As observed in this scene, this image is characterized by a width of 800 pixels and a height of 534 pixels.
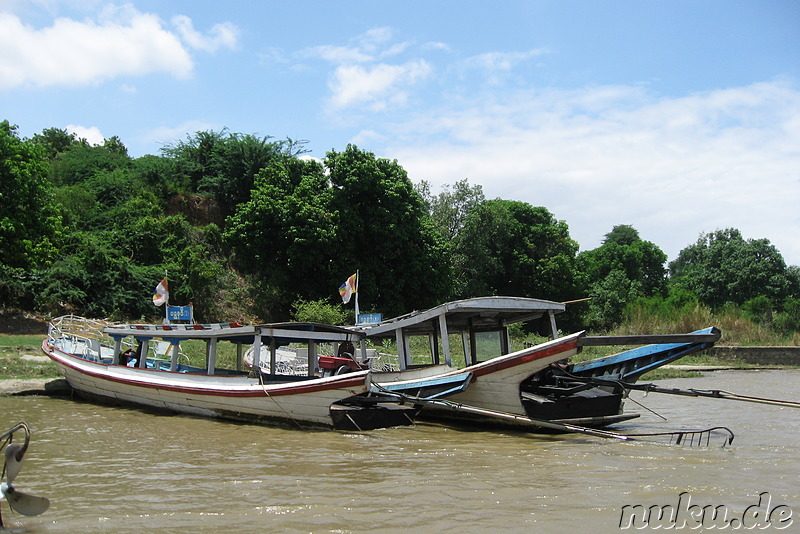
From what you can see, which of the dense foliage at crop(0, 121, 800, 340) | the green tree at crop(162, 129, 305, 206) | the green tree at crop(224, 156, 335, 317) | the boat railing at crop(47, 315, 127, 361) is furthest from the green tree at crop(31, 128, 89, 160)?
the boat railing at crop(47, 315, 127, 361)

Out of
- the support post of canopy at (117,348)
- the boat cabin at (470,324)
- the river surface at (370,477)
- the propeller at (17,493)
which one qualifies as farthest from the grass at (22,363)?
the propeller at (17,493)

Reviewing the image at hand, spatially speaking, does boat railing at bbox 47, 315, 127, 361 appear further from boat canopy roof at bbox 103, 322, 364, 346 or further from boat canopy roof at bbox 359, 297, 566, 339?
boat canopy roof at bbox 359, 297, 566, 339

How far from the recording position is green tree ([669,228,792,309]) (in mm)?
46406

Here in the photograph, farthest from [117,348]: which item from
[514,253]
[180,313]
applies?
[514,253]

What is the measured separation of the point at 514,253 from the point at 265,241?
1989 centimetres

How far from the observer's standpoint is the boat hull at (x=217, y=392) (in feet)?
38.3

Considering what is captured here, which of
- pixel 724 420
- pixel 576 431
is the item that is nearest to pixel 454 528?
pixel 576 431

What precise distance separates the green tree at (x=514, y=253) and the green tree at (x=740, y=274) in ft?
35.0

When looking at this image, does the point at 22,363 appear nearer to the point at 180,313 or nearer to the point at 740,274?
the point at 180,313

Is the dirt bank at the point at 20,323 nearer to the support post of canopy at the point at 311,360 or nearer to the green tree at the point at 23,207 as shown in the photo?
the green tree at the point at 23,207

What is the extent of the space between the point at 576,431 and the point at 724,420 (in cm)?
482

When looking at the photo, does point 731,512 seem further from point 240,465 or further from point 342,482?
point 240,465

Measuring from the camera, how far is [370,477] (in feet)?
28.0

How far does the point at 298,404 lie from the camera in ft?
39.1
